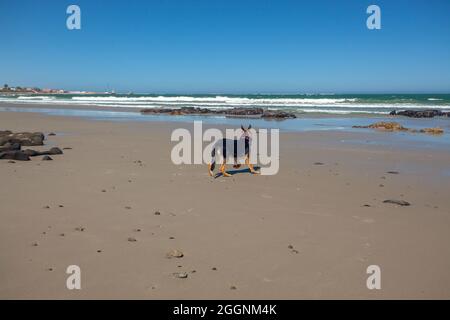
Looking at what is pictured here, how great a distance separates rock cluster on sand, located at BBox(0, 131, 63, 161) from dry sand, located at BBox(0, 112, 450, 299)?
1.57 feet

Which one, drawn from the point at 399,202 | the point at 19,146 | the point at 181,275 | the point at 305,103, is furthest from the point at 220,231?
the point at 305,103

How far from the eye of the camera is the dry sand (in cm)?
433

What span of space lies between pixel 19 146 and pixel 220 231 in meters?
9.21

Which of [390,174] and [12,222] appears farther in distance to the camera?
[390,174]

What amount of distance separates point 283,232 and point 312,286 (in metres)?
1.60

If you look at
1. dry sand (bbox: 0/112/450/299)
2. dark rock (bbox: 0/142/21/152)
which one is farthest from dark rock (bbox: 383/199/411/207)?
dark rock (bbox: 0/142/21/152)

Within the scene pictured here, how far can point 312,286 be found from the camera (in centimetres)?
435

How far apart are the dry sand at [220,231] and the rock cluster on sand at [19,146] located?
477 mm

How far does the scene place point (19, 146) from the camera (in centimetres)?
1262

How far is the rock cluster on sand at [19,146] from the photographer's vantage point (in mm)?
11117

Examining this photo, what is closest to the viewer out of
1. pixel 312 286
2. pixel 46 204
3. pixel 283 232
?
pixel 312 286

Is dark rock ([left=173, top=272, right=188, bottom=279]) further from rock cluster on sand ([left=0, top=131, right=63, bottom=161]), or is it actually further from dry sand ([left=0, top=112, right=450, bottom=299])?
rock cluster on sand ([left=0, top=131, right=63, bottom=161])
